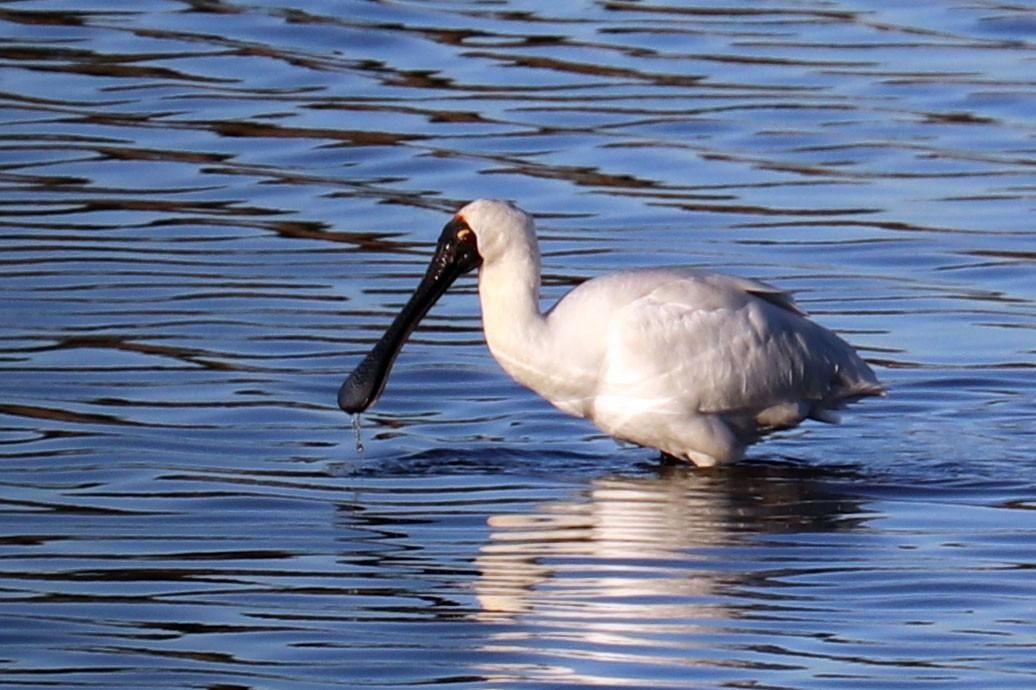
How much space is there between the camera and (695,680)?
265 inches

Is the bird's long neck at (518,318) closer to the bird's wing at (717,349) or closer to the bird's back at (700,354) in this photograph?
the bird's back at (700,354)

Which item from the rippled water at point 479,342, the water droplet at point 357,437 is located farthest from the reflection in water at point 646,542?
the water droplet at point 357,437

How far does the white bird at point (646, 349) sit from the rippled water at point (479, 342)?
203mm

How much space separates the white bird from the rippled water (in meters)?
0.20

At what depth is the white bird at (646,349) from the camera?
9.54 meters

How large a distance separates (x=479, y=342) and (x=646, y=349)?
1.96 m

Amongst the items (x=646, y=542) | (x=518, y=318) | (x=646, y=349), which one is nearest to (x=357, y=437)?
(x=518, y=318)

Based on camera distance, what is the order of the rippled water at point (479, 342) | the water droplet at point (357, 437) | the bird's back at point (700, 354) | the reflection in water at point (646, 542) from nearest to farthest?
1. the rippled water at point (479, 342)
2. the reflection in water at point (646, 542)
3. the bird's back at point (700, 354)
4. the water droplet at point (357, 437)

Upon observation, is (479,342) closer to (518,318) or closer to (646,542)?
(518,318)

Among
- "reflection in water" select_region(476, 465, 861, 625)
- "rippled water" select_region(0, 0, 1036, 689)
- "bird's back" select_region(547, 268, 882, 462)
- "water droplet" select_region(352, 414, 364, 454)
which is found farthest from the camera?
"water droplet" select_region(352, 414, 364, 454)

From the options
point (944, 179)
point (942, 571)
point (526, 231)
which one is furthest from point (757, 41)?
point (942, 571)

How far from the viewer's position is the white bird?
954 cm

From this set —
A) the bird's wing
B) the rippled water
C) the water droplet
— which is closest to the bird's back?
the bird's wing

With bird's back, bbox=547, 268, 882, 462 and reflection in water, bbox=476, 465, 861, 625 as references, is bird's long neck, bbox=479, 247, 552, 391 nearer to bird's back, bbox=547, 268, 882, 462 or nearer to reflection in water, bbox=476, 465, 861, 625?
bird's back, bbox=547, 268, 882, 462
